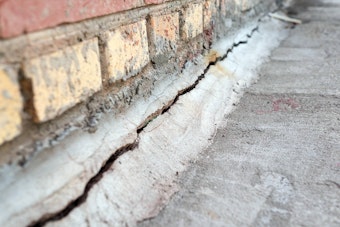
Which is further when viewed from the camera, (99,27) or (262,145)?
(262,145)

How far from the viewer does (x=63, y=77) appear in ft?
2.64

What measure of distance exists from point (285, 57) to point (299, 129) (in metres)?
0.72

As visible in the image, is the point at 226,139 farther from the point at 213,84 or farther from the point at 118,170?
the point at 118,170

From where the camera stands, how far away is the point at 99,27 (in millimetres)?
915

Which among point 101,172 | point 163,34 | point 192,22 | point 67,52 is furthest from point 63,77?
point 192,22

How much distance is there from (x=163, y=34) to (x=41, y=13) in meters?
0.52

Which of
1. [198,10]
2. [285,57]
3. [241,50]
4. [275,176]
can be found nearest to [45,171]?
[275,176]

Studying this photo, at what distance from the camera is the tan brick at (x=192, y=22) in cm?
135

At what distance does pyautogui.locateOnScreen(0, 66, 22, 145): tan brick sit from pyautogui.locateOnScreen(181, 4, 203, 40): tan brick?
0.75 metres

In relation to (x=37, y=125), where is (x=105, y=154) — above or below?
below

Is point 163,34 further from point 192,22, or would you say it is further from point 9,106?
point 9,106

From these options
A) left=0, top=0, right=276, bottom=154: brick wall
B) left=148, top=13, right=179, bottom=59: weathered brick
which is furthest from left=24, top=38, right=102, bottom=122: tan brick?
left=148, top=13, right=179, bottom=59: weathered brick

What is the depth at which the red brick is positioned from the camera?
2.21 feet

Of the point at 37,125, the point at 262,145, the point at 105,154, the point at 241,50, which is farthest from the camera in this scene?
the point at 241,50
